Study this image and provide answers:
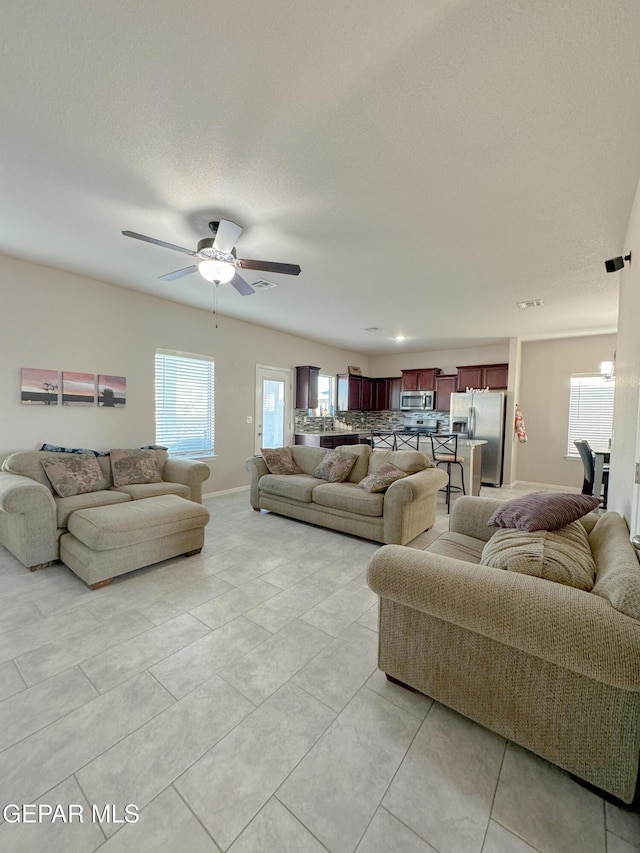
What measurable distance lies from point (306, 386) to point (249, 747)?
18.0 feet

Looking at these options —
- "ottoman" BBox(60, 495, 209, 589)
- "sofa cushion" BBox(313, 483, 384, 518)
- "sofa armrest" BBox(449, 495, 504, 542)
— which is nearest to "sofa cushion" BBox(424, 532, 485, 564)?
"sofa armrest" BBox(449, 495, 504, 542)

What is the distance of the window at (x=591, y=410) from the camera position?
588 cm

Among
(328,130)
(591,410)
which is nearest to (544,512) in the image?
(328,130)

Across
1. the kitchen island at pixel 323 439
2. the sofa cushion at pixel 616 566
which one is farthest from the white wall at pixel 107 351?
the sofa cushion at pixel 616 566

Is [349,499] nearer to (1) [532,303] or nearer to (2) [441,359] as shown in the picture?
(1) [532,303]

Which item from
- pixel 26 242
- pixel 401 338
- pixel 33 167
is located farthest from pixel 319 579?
pixel 401 338

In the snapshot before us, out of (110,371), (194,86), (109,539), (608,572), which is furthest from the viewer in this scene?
(110,371)

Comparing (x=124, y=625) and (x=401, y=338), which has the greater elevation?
(x=401, y=338)

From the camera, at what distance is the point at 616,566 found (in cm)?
132

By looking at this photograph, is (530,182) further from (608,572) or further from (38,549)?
(38,549)

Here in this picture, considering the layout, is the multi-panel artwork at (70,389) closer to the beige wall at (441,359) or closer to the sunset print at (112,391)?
the sunset print at (112,391)

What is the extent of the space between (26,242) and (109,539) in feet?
8.75

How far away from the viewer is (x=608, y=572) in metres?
1.33

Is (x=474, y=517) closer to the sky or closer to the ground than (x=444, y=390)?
closer to the ground
